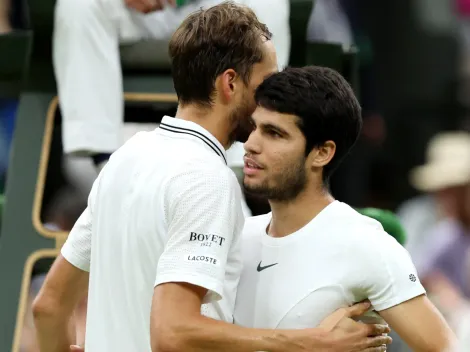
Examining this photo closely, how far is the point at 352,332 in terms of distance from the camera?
234 centimetres

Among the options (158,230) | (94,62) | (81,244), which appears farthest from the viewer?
(94,62)

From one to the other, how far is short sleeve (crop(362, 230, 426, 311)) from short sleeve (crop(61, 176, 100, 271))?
0.66 metres

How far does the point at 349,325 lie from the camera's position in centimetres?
235

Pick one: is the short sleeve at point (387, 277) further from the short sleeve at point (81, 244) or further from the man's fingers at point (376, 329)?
the short sleeve at point (81, 244)

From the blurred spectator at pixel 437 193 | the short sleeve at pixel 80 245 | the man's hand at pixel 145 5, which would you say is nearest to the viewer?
the short sleeve at pixel 80 245

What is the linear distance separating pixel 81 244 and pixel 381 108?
4916mm

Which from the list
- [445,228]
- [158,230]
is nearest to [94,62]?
[158,230]

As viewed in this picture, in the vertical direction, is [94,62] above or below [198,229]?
below

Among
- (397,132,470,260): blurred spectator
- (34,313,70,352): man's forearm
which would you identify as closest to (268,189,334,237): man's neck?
(34,313,70,352): man's forearm

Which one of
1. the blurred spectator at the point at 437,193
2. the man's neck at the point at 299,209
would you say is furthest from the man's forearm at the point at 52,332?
the blurred spectator at the point at 437,193

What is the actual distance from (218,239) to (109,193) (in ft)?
0.97

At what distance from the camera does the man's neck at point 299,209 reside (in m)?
2.53

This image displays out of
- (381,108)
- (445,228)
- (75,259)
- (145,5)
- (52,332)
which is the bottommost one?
(381,108)

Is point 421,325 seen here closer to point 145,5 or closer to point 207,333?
point 207,333
